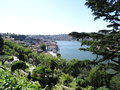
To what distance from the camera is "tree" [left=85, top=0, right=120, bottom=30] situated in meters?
6.15

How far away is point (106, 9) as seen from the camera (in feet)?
20.5

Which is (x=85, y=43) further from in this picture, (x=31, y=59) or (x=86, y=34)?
(x=31, y=59)

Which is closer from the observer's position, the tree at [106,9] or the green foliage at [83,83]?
the tree at [106,9]

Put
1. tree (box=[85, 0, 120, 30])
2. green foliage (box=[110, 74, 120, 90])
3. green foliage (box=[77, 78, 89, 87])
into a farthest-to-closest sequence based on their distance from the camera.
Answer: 1. green foliage (box=[77, 78, 89, 87])
2. green foliage (box=[110, 74, 120, 90])
3. tree (box=[85, 0, 120, 30])

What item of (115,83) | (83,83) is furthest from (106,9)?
(83,83)

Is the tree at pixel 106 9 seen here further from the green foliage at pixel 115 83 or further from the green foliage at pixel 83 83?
the green foliage at pixel 83 83

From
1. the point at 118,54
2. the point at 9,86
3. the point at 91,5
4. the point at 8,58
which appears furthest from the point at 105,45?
the point at 8,58

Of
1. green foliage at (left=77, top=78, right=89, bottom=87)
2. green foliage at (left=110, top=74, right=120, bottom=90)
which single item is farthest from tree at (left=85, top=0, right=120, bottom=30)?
green foliage at (left=77, top=78, right=89, bottom=87)

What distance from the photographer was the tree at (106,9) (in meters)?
6.15

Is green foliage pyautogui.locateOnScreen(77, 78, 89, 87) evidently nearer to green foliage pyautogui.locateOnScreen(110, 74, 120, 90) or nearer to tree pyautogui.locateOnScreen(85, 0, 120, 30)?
green foliage pyautogui.locateOnScreen(110, 74, 120, 90)

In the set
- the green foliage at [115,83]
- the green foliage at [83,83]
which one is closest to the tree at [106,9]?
the green foliage at [115,83]

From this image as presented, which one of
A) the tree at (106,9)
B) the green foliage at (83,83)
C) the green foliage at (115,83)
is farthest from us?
the green foliage at (83,83)

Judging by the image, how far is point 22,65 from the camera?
2258cm

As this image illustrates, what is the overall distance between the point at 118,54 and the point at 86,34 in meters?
1.45
